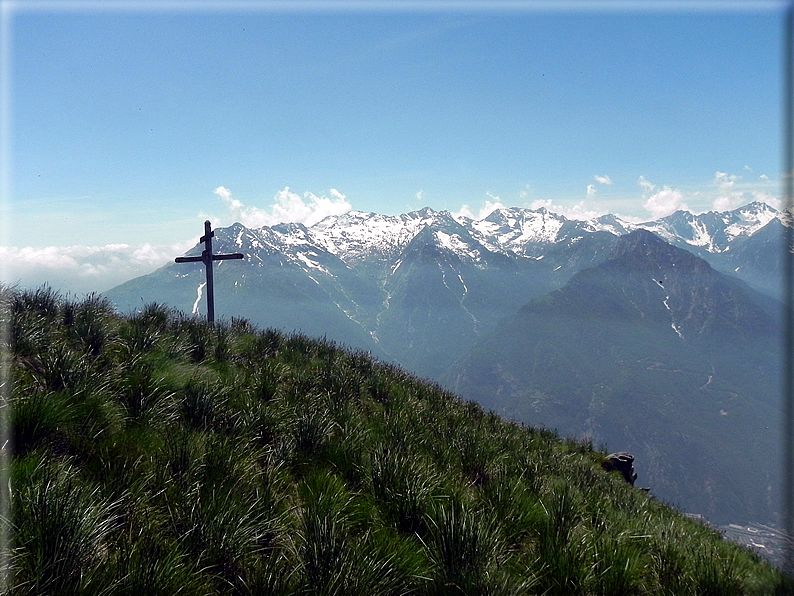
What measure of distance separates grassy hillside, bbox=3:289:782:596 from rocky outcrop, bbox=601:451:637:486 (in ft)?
27.2

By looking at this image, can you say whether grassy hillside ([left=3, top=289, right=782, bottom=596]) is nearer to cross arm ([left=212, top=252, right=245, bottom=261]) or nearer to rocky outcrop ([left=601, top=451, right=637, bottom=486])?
rocky outcrop ([left=601, top=451, right=637, bottom=486])

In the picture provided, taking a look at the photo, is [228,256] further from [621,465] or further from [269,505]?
[269,505]

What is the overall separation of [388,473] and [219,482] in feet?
5.56

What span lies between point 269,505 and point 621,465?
47.5ft

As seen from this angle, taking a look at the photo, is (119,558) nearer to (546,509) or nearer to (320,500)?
(320,500)

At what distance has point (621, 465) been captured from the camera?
50.8 ft

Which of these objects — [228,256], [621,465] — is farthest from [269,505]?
[228,256]

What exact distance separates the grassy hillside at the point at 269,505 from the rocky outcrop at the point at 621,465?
8282 millimetres

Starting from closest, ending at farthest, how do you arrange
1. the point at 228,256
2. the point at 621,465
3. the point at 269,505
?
the point at 269,505 < the point at 621,465 < the point at 228,256

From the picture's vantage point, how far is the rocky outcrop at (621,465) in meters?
15.0

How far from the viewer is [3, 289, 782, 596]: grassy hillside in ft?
10.6

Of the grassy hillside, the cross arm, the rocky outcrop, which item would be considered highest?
the cross arm

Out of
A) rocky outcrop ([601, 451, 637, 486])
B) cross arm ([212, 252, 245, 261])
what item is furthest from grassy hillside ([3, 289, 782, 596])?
cross arm ([212, 252, 245, 261])

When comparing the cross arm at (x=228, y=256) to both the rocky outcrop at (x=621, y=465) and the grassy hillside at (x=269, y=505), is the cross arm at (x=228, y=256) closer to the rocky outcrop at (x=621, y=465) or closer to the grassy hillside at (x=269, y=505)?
the grassy hillside at (x=269, y=505)
